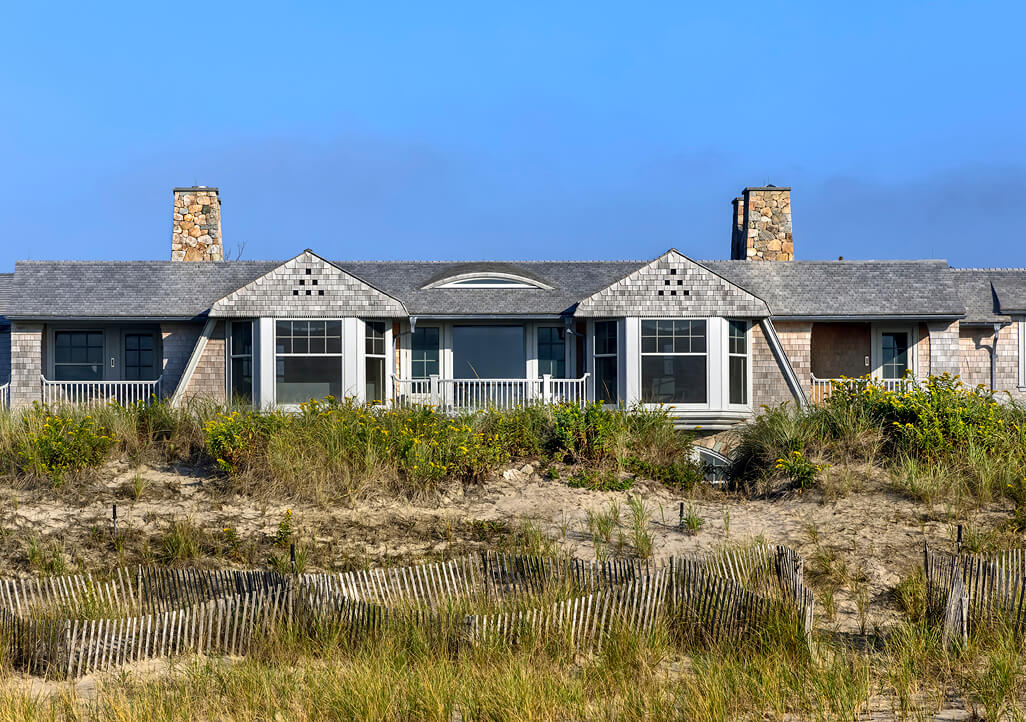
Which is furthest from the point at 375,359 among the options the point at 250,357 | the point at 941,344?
the point at 941,344

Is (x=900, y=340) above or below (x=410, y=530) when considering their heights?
above

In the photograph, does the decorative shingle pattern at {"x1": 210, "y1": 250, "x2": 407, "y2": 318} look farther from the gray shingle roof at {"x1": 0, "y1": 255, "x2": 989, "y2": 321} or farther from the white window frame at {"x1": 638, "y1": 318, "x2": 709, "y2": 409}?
the white window frame at {"x1": 638, "y1": 318, "x2": 709, "y2": 409}

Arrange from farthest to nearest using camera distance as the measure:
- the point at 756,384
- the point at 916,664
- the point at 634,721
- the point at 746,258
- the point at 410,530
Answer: the point at 746,258 → the point at 756,384 → the point at 410,530 → the point at 916,664 → the point at 634,721

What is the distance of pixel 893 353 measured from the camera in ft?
70.4

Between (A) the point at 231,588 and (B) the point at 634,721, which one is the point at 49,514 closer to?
(A) the point at 231,588

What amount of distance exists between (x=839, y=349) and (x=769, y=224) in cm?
474

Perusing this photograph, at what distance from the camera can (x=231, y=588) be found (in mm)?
9344

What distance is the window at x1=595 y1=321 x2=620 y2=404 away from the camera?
62.7 ft

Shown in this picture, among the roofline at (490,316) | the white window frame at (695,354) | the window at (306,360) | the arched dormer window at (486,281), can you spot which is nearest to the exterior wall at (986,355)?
the white window frame at (695,354)

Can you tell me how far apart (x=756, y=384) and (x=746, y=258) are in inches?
277

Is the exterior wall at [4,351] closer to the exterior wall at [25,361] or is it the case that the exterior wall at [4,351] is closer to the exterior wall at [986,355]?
the exterior wall at [25,361]

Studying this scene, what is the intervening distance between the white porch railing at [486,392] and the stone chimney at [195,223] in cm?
795

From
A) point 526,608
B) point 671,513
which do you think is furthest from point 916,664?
point 671,513

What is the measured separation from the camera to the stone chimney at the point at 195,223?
971 inches
